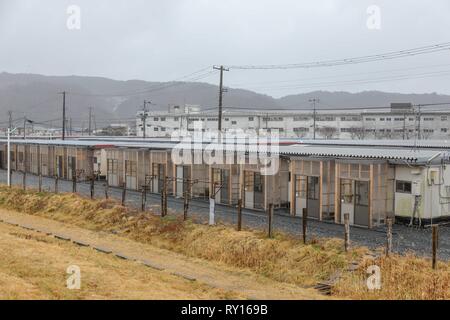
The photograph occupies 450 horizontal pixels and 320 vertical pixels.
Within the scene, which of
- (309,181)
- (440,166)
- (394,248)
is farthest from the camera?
(309,181)

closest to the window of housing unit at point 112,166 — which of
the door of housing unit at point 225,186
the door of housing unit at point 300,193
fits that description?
the door of housing unit at point 225,186

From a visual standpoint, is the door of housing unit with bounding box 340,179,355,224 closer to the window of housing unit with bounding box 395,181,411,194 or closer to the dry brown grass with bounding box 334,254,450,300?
the window of housing unit with bounding box 395,181,411,194

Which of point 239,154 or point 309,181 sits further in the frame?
point 239,154

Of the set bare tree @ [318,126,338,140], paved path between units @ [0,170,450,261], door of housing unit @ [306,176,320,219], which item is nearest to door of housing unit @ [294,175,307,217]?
door of housing unit @ [306,176,320,219]

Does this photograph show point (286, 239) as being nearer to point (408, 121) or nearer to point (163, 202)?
point (163, 202)

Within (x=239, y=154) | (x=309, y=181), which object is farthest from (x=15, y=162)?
(x=309, y=181)

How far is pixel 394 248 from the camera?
20031 millimetres

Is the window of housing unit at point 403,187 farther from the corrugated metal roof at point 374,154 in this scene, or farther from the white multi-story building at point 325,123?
the white multi-story building at point 325,123

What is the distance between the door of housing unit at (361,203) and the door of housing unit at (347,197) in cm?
20

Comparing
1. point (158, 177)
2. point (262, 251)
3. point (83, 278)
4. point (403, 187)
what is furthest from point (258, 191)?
point (83, 278)

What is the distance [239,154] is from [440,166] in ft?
39.0

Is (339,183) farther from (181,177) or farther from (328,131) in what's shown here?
(328,131)

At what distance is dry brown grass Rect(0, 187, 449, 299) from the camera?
15602 mm

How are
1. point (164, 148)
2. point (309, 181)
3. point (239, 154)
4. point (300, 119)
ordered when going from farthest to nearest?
point (300, 119) → point (164, 148) → point (239, 154) → point (309, 181)
